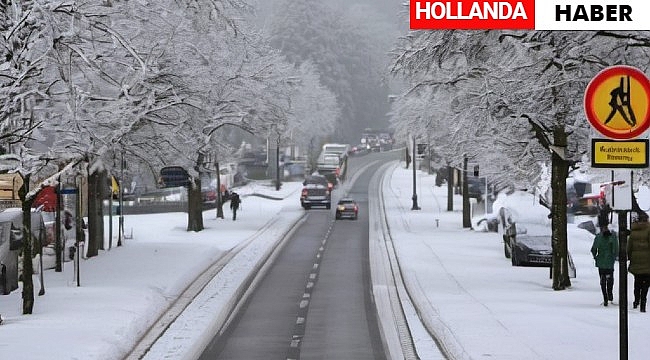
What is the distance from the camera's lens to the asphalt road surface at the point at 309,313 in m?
18.4

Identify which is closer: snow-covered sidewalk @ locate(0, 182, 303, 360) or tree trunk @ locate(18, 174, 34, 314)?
snow-covered sidewalk @ locate(0, 182, 303, 360)

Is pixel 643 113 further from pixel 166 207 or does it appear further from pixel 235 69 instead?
pixel 166 207

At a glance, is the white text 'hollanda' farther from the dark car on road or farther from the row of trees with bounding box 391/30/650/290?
the dark car on road

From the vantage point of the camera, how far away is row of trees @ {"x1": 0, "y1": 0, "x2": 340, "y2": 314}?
59.7 feet

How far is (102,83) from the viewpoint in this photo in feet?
113

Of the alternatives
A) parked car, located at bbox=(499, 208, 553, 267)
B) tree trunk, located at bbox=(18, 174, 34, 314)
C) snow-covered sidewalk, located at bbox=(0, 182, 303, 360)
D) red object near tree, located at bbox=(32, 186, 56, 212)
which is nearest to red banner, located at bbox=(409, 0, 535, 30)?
snow-covered sidewalk, located at bbox=(0, 182, 303, 360)

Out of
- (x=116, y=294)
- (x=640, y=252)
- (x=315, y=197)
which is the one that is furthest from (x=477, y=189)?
(x=640, y=252)

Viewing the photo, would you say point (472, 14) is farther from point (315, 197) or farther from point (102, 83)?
point (315, 197)

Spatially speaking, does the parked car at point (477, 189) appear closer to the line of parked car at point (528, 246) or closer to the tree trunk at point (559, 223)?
the line of parked car at point (528, 246)

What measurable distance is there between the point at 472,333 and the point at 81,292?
10485 mm

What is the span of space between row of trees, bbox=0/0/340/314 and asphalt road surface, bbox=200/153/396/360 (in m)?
4.56

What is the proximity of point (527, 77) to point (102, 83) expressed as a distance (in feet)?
48.6

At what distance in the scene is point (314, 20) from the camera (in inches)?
6225

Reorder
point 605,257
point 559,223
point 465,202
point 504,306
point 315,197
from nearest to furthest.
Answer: point 605,257 → point 504,306 → point 559,223 → point 465,202 → point 315,197
